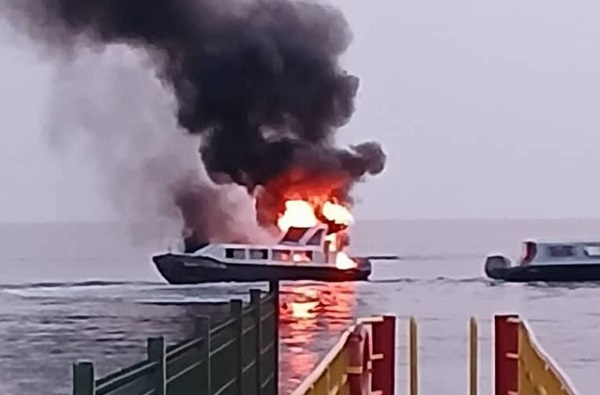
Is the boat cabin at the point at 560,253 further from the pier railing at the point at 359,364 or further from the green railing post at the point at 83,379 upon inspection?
the green railing post at the point at 83,379

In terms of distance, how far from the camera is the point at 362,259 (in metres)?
62.5

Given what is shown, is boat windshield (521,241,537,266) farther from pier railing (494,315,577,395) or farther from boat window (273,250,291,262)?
pier railing (494,315,577,395)

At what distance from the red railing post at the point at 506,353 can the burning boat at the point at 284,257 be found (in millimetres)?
45207

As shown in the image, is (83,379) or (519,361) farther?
(519,361)

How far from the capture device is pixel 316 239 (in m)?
57.9

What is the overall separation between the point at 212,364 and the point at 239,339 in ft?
2.78

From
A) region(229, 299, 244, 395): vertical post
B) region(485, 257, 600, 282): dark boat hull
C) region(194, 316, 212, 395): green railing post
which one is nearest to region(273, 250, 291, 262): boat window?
region(485, 257, 600, 282): dark boat hull

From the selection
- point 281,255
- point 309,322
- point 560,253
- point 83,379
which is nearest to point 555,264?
point 560,253

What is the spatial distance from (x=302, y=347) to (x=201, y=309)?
14886 mm

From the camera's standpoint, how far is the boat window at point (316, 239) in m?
57.5

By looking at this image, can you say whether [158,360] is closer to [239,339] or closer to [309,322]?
[239,339]

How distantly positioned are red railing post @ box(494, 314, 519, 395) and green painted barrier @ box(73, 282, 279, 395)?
199cm

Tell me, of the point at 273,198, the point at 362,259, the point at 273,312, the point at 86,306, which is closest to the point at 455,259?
the point at 362,259

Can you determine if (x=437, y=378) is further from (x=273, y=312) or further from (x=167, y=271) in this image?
(x=167, y=271)
